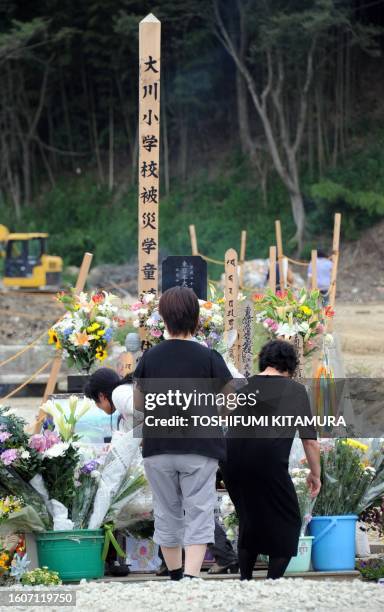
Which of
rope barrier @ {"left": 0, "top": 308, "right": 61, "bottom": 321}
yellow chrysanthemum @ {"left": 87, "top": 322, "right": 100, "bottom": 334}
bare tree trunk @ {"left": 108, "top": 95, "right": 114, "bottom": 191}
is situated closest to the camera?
yellow chrysanthemum @ {"left": 87, "top": 322, "right": 100, "bottom": 334}

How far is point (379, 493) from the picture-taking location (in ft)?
22.9

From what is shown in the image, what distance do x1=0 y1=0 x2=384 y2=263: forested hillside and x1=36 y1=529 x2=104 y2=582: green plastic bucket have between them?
23.4m

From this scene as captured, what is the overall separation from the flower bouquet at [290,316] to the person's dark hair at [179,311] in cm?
288

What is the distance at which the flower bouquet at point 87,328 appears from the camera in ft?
28.8

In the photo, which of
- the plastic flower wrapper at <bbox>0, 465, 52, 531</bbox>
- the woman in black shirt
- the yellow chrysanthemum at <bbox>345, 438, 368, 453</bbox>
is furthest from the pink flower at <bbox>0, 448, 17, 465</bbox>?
Result: the yellow chrysanthemum at <bbox>345, 438, 368, 453</bbox>

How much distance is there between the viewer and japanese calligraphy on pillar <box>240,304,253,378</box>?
8.84 metres

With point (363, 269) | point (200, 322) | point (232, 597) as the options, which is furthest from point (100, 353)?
point (363, 269)

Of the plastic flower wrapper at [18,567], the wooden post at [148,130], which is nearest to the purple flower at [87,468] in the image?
the plastic flower wrapper at [18,567]

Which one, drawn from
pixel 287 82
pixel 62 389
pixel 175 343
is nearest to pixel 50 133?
pixel 287 82

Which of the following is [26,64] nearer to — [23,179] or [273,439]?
[23,179]

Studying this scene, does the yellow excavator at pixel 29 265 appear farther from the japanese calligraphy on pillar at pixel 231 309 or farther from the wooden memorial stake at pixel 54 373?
the japanese calligraphy on pillar at pixel 231 309

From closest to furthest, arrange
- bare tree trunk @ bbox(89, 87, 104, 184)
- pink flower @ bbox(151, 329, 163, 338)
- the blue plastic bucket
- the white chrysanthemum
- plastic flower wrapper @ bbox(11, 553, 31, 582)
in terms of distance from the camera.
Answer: plastic flower wrapper @ bbox(11, 553, 31, 582) < the white chrysanthemum < the blue plastic bucket < pink flower @ bbox(151, 329, 163, 338) < bare tree trunk @ bbox(89, 87, 104, 184)

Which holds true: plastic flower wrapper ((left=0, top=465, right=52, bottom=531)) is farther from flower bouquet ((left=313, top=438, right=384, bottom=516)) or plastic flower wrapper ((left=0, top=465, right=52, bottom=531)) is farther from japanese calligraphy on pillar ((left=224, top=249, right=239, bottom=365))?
japanese calligraphy on pillar ((left=224, top=249, right=239, bottom=365))

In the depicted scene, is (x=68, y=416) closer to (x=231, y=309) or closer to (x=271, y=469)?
(x=271, y=469)
